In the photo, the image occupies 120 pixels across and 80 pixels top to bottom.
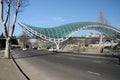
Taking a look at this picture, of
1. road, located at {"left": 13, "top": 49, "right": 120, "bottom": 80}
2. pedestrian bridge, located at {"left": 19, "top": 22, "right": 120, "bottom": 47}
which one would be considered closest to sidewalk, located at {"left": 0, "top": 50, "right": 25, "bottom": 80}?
road, located at {"left": 13, "top": 49, "right": 120, "bottom": 80}

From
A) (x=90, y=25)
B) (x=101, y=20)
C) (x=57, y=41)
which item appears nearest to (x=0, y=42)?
(x=57, y=41)

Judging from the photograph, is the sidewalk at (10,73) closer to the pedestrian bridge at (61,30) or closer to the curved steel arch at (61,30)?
the pedestrian bridge at (61,30)

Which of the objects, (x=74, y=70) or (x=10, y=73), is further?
(x=74, y=70)

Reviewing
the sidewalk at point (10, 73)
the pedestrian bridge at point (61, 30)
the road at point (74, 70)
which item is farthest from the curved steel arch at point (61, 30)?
the sidewalk at point (10, 73)

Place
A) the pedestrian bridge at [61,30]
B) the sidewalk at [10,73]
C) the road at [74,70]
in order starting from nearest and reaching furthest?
the sidewalk at [10,73]
the road at [74,70]
the pedestrian bridge at [61,30]

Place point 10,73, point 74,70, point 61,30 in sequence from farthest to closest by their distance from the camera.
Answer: point 61,30 → point 74,70 → point 10,73

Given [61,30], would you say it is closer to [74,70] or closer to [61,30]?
[61,30]

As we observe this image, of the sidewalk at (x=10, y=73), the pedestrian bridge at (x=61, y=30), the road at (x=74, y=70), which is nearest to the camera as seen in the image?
the sidewalk at (x=10, y=73)

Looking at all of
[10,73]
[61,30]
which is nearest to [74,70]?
[10,73]

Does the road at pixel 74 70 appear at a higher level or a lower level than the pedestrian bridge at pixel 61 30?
lower

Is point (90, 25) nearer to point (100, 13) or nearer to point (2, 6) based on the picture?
point (100, 13)

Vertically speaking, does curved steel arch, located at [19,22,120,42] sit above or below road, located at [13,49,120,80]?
above

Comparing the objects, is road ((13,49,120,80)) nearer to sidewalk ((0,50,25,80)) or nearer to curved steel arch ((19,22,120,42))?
sidewalk ((0,50,25,80))

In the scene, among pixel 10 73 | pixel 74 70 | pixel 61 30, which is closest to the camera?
pixel 10 73
